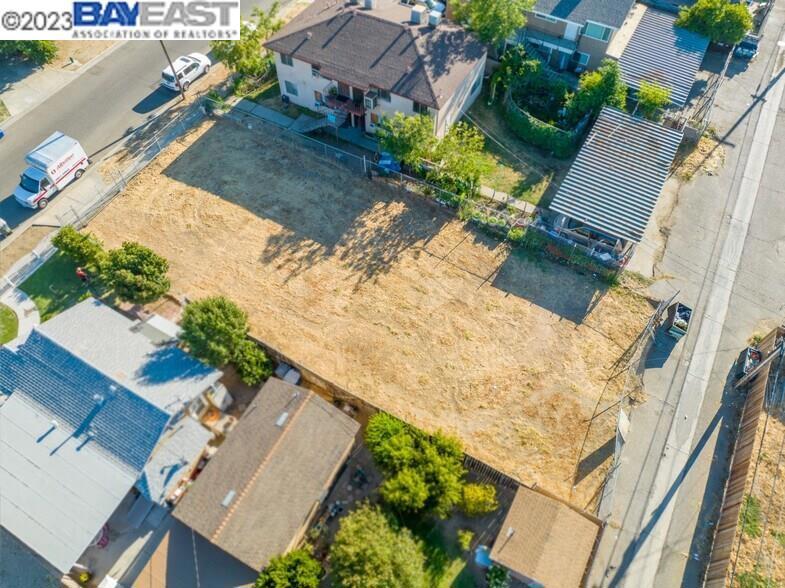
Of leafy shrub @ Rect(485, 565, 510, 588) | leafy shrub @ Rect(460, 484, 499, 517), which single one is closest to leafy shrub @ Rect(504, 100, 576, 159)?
leafy shrub @ Rect(460, 484, 499, 517)

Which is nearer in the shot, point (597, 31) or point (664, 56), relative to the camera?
point (597, 31)

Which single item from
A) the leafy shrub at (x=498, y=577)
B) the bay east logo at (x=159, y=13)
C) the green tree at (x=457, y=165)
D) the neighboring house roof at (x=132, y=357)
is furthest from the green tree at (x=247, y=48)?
the leafy shrub at (x=498, y=577)

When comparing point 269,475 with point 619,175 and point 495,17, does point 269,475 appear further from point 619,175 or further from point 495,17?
point 495,17

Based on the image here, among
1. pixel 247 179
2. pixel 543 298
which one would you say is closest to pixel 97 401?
pixel 247 179

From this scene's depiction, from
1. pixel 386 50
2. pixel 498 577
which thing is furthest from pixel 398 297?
pixel 386 50

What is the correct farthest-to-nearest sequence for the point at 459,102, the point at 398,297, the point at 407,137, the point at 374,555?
the point at 459,102 → the point at 407,137 → the point at 398,297 → the point at 374,555

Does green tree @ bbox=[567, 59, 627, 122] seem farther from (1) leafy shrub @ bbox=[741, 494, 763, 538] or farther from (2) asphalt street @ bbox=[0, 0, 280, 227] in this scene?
(2) asphalt street @ bbox=[0, 0, 280, 227]
